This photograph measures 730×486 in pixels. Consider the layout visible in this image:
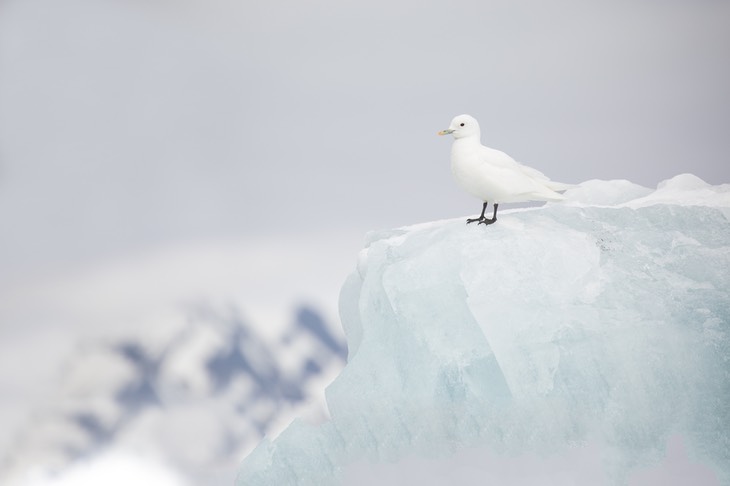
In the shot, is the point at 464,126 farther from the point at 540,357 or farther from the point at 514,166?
the point at 540,357

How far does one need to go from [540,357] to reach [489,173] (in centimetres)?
205

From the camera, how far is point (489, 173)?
7785 mm

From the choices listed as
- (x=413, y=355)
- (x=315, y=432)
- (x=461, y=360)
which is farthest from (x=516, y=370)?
(x=315, y=432)

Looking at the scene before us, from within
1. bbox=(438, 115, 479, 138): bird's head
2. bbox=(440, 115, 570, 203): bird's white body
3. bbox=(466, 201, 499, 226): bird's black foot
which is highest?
bbox=(438, 115, 479, 138): bird's head

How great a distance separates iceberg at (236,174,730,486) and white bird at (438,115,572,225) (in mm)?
489

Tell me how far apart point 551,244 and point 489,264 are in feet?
2.48

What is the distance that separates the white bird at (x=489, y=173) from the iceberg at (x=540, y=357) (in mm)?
489

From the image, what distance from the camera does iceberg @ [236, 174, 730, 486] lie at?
7395mm

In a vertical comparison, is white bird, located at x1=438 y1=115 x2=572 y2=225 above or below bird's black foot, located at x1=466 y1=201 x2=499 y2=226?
above

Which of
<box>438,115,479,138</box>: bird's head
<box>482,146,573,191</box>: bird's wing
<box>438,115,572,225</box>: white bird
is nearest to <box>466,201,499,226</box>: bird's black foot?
<box>438,115,572,225</box>: white bird

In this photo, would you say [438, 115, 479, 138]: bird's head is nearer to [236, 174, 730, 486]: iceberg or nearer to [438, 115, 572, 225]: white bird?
[438, 115, 572, 225]: white bird

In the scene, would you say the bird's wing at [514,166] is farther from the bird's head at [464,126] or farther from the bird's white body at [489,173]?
the bird's head at [464,126]

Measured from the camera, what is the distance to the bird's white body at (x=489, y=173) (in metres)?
7.80

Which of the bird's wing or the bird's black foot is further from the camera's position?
the bird's black foot
